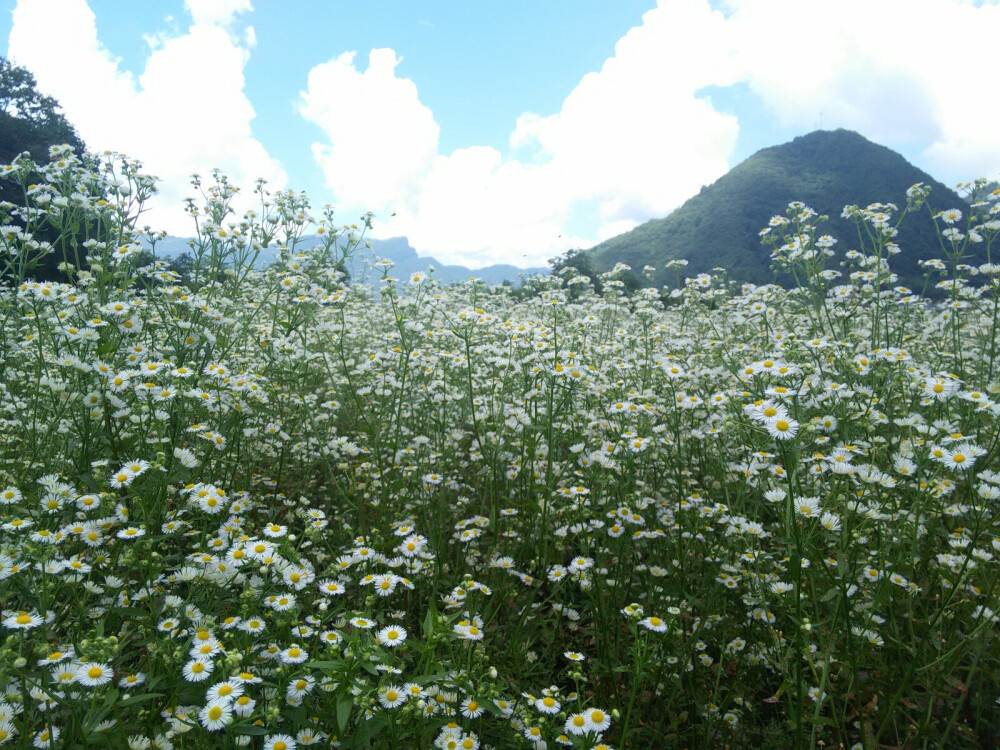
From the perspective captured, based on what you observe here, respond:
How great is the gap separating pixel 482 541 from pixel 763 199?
6769 cm

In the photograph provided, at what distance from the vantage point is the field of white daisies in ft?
5.63

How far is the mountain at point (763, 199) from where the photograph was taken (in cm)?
4671

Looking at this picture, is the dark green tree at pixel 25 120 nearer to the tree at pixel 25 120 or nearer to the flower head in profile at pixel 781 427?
the tree at pixel 25 120

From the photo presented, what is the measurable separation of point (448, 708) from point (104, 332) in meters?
2.79

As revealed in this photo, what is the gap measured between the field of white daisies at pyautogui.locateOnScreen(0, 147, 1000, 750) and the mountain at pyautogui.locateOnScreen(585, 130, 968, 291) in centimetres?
3753

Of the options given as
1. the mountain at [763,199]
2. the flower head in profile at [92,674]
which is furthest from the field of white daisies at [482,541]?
the mountain at [763,199]

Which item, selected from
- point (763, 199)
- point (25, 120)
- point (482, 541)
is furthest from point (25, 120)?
point (763, 199)

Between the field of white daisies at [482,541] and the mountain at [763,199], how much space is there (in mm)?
37528

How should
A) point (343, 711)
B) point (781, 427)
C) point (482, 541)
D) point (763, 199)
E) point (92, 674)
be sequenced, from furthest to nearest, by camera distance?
1. point (763, 199)
2. point (482, 541)
3. point (781, 427)
4. point (92, 674)
5. point (343, 711)

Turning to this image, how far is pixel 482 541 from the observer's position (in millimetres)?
3514

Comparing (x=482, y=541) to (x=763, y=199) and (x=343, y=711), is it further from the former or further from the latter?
(x=763, y=199)

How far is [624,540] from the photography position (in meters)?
2.94

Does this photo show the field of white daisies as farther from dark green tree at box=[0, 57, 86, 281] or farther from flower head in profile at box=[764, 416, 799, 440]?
dark green tree at box=[0, 57, 86, 281]

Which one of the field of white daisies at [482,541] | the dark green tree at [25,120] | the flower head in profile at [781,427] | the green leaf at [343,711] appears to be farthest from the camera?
the dark green tree at [25,120]
